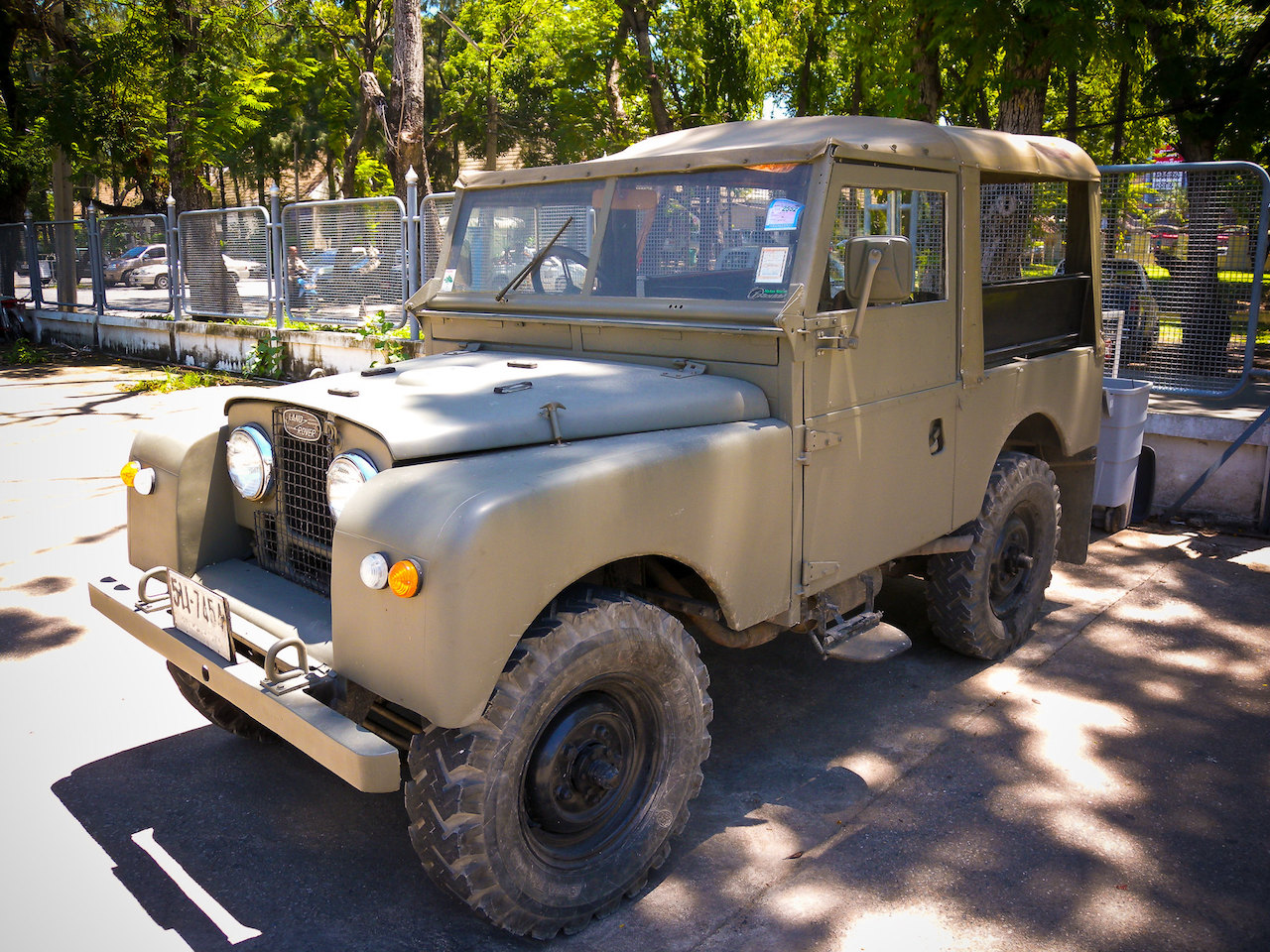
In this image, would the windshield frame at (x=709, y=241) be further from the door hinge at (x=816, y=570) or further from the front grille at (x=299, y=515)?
the front grille at (x=299, y=515)

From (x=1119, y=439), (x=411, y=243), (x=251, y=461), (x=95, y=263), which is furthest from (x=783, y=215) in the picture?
(x=95, y=263)

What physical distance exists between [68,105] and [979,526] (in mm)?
17506

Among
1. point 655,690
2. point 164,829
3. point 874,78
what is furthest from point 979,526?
point 874,78

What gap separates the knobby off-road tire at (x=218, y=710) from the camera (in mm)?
3977

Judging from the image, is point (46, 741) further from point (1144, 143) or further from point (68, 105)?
point (1144, 143)

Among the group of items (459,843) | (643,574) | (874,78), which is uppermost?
(874,78)

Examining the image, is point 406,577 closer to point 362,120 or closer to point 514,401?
point 514,401

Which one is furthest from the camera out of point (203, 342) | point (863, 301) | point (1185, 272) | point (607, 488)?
point (203, 342)

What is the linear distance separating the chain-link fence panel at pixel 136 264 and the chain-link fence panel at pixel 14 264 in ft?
8.14

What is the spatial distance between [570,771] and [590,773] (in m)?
0.06

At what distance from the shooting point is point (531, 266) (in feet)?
→ 14.1

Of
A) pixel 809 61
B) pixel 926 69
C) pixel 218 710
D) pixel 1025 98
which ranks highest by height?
pixel 809 61

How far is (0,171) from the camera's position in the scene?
1939 cm

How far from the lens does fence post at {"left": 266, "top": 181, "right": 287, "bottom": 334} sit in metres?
13.2
